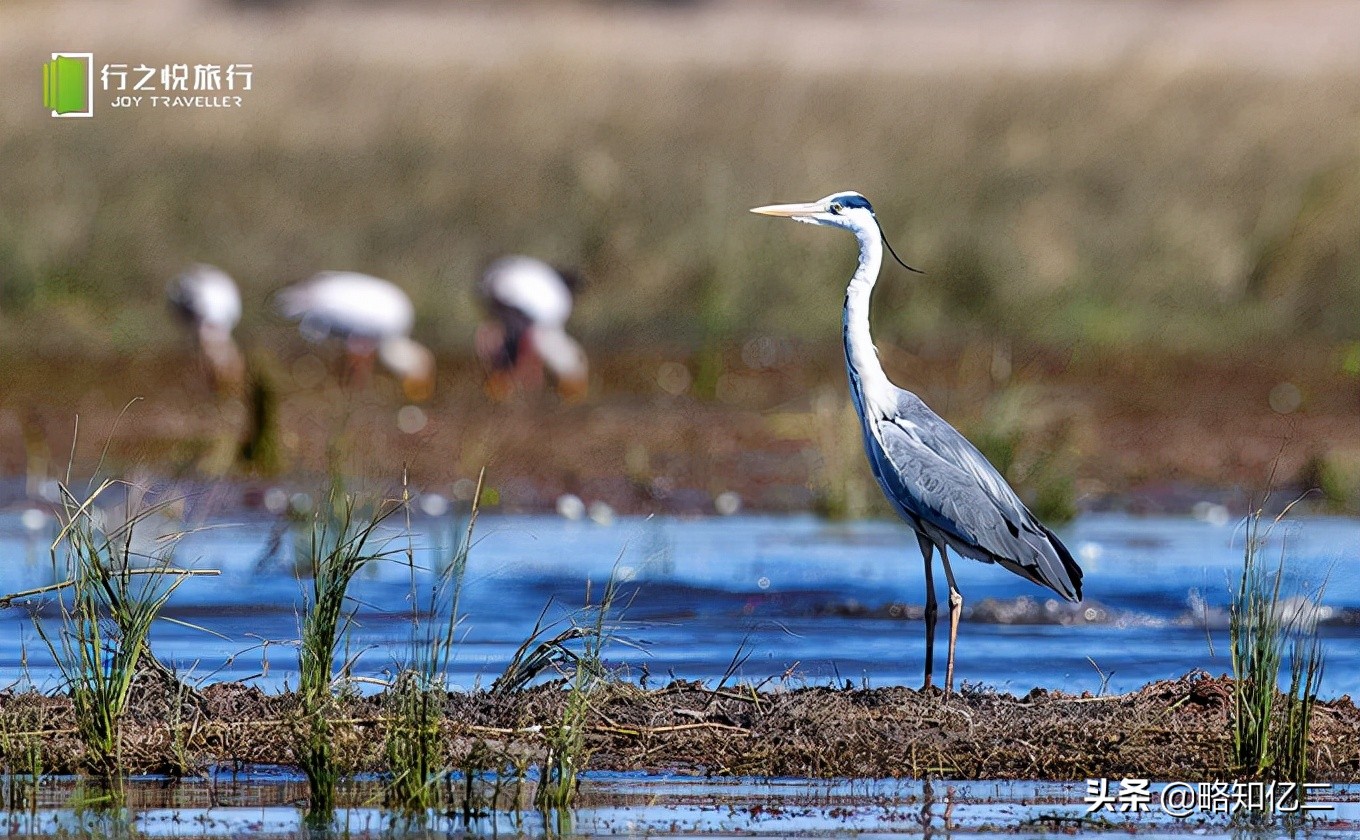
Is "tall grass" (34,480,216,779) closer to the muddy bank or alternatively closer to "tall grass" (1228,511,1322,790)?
the muddy bank

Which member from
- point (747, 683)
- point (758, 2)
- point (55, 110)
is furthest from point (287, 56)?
point (747, 683)

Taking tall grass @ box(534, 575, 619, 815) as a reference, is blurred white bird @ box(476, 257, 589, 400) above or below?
above

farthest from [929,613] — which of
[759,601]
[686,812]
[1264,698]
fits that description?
[759,601]

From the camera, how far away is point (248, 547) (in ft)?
37.2

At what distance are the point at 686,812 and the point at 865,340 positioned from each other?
2.56 meters

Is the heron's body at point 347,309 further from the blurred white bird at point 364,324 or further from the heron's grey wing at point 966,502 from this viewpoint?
the heron's grey wing at point 966,502

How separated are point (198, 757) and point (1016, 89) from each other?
59.1 feet

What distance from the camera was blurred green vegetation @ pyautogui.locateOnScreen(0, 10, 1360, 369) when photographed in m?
18.6

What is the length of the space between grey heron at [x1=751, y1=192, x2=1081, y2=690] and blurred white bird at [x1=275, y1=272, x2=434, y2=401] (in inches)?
345

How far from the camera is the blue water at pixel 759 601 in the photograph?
8164mm

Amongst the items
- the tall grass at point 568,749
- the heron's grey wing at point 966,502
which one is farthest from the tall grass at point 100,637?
the heron's grey wing at point 966,502

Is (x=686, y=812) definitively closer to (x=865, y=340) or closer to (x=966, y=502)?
(x=966, y=502)

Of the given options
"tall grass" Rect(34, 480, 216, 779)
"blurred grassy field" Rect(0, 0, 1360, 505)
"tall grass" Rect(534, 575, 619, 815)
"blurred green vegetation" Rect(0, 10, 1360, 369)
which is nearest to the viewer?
"tall grass" Rect(534, 575, 619, 815)

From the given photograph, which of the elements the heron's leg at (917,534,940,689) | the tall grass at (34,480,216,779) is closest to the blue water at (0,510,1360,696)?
the heron's leg at (917,534,940,689)
